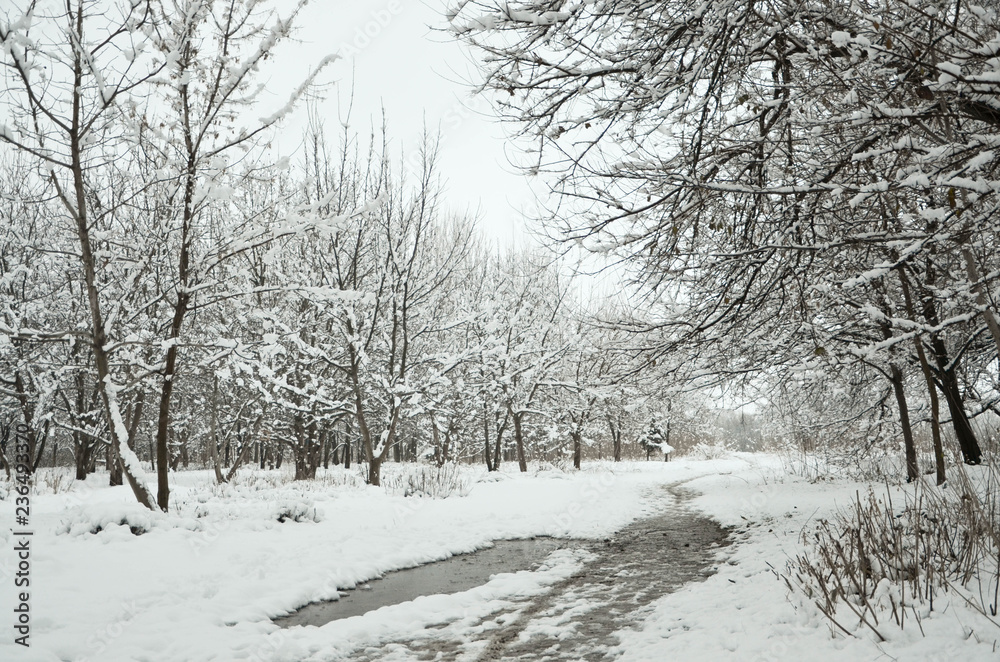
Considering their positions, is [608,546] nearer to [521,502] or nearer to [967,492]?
[521,502]

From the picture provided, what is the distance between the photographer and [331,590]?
5355 mm

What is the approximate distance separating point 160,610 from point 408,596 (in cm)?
212

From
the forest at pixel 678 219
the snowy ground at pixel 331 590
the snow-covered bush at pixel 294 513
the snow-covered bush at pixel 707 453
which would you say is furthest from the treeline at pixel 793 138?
the snow-covered bush at pixel 707 453

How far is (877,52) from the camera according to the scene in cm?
281

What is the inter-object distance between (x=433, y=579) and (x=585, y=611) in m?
1.98

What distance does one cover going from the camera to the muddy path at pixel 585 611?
3838 millimetres

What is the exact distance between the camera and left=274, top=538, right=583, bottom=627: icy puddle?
486 cm

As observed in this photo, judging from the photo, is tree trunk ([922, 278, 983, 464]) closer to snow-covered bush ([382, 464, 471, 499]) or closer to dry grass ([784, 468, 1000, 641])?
dry grass ([784, 468, 1000, 641])

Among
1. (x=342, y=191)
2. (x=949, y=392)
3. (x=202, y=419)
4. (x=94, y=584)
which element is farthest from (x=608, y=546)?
(x=202, y=419)

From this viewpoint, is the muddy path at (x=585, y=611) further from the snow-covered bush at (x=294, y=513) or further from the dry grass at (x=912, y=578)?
the snow-covered bush at (x=294, y=513)

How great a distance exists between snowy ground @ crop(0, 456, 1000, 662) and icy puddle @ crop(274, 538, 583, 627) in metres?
0.17

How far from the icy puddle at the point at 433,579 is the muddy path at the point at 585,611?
2.51ft

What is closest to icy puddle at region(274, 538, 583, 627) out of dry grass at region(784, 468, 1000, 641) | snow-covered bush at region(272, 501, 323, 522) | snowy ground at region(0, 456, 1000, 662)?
snowy ground at region(0, 456, 1000, 662)

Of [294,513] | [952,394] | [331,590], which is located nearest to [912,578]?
[331,590]
